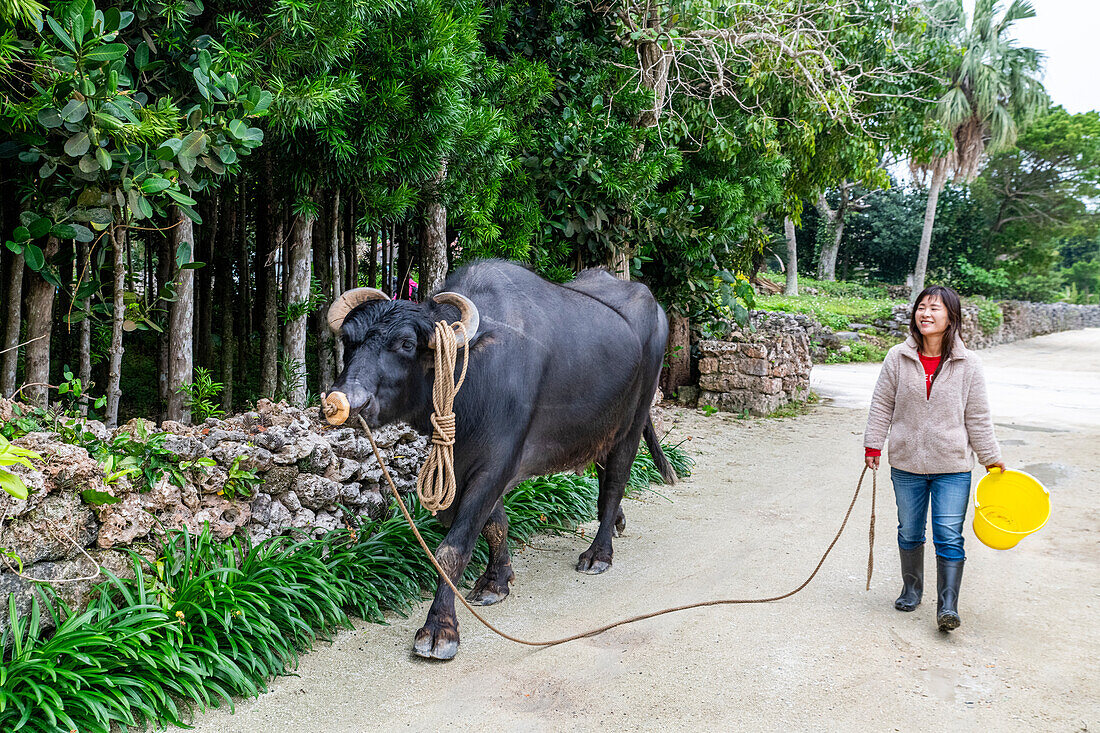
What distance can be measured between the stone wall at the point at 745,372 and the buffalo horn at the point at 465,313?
688 cm

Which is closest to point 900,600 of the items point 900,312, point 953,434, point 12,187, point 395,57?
point 953,434

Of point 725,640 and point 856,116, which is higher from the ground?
point 856,116

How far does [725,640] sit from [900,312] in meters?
20.9

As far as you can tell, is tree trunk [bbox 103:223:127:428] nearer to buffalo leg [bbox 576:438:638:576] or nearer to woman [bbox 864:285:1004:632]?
buffalo leg [bbox 576:438:638:576]

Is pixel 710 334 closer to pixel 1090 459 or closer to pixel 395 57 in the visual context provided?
pixel 1090 459

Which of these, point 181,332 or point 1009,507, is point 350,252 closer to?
point 181,332

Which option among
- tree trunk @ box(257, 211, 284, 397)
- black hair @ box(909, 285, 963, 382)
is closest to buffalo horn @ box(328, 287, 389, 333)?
tree trunk @ box(257, 211, 284, 397)

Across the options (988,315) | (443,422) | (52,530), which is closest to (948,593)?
(443,422)

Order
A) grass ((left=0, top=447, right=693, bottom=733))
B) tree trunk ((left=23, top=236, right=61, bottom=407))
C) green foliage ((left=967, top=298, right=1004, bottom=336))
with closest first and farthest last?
grass ((left=0, top=447, right=693, bottom=733))
tree trunk ((left=23, top=236, right=61, bottom=407))
green foliage ((left=967, top=298, right=1004, bottom=336))

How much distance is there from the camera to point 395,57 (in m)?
4.22

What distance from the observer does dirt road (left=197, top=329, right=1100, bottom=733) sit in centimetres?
288

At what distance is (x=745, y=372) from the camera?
9789 mm

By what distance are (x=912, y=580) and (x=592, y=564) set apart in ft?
5.59

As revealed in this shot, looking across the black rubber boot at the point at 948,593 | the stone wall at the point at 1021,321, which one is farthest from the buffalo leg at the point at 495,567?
the stone wall at the point at 1021,321
